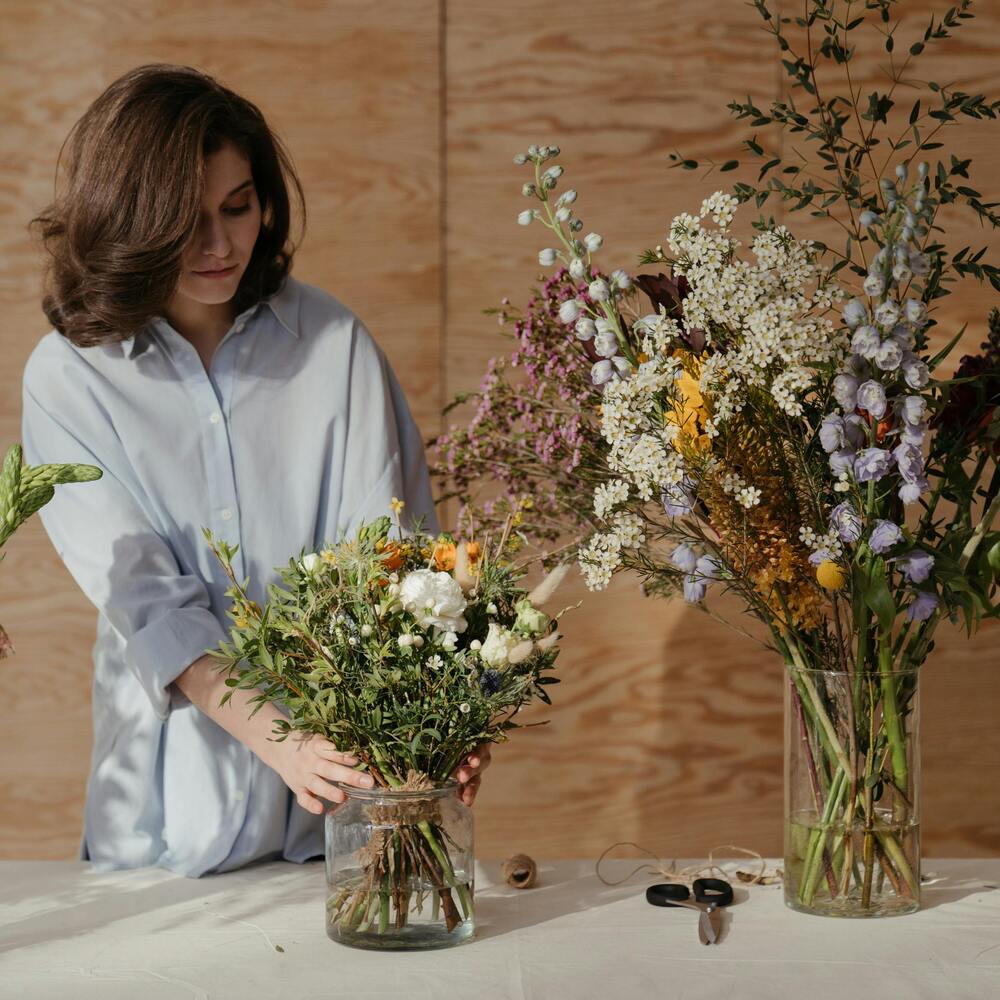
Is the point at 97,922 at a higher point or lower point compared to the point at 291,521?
lower

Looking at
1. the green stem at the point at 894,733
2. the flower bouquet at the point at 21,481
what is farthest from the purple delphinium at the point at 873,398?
the flower bouquet at the point at 21,481

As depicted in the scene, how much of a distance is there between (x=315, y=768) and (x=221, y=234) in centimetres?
78

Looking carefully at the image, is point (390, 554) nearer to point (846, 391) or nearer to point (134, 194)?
point (846, 391)

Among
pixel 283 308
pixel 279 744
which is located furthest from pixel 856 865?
pixel 283 308

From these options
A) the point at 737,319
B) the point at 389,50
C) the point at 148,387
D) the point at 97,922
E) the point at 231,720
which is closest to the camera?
the point at 737,319

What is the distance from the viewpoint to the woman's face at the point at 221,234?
1713 millimetres

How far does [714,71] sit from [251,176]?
1.33 m

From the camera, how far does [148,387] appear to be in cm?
177

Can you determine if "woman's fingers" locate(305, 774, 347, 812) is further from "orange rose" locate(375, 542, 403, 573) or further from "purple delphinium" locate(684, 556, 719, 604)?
"purple delphinium" locate(684, 556, 719, 604)

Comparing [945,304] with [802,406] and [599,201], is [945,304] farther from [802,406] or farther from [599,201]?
[802,406]

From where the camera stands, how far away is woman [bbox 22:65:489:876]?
165 cm

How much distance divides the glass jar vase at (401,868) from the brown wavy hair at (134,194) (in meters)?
0.78

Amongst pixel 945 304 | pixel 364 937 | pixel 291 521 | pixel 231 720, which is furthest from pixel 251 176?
pixel 945 304

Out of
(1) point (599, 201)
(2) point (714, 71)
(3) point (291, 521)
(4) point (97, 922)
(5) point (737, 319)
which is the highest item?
(2) point (714, 71)
